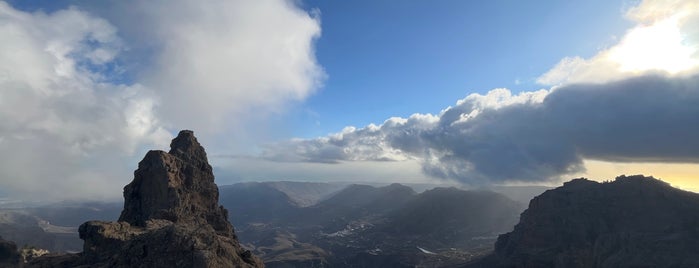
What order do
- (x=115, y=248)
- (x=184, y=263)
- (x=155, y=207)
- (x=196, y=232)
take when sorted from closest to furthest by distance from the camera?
1. (x=184, y=263)
2. (x=196, y=232)
3. (x=115, y=248)
4. (x=155, y=207)

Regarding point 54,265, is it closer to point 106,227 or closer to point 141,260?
point 106,227

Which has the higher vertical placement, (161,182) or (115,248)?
(161,182)

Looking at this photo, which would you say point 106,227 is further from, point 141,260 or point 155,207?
point 155,207

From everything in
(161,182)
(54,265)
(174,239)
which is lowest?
(54,265)

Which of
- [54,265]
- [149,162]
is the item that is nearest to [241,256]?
[54,265]

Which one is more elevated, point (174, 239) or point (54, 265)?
point (174, 239)

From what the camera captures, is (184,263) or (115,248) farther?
(115,248)

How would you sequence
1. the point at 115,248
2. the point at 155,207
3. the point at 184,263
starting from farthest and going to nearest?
the point at 155,207 < the point at 115,248 < the point at 184,263

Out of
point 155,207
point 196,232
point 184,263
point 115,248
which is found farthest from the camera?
point 155,207

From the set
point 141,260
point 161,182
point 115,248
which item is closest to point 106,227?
point 115,248

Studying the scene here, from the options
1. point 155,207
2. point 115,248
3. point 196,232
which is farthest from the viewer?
point 155,207
